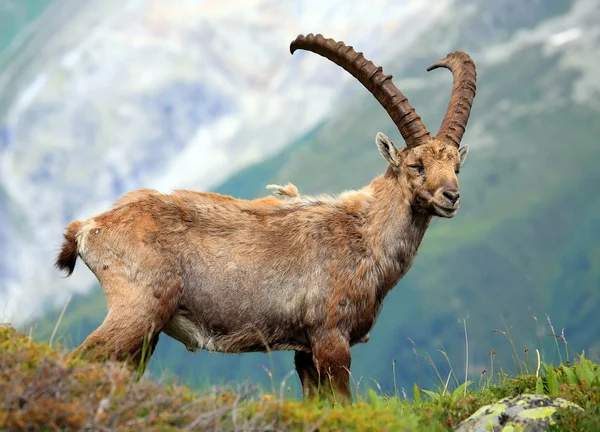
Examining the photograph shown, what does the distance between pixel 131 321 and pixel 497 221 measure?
8678 cm

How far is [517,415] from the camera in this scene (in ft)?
18.9

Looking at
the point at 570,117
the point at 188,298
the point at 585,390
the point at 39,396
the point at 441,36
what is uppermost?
the point at 441,36

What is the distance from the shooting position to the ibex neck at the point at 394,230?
791cm

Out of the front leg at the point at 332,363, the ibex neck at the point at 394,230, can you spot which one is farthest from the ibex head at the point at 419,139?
the front leg at the point at 332,363

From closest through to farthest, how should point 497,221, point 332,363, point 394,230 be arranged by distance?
point 332,363
point 394,230
point 497,221

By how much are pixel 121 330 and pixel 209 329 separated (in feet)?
3.12

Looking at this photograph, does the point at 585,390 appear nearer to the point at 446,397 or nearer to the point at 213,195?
the point at 446,397

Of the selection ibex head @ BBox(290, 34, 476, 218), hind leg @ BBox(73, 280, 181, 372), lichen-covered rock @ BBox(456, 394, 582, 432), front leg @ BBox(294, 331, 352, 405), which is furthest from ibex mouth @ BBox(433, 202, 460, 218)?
hind leg @ BBox(73, 280, 181, 372)

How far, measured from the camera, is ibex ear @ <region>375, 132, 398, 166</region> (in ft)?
26.8

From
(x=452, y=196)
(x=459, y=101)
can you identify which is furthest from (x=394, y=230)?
(x=459, y=101)

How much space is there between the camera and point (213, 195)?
25.8ft

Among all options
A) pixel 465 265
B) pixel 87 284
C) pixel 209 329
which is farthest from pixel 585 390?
pixel 87 284

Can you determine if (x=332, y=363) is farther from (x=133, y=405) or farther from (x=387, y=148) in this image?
(x=133, y=405)

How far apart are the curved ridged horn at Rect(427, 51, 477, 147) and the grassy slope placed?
6086 centimetres
